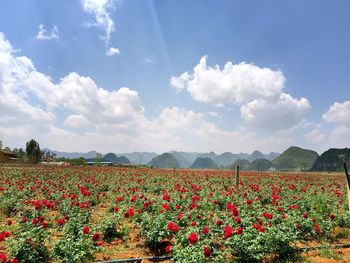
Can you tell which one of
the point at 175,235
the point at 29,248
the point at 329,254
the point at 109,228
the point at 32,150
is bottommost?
the point at 329,254

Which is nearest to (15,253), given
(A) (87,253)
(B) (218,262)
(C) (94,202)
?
(A) (87,253)

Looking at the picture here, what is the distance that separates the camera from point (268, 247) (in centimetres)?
640

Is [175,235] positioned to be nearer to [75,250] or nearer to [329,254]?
[75,250]

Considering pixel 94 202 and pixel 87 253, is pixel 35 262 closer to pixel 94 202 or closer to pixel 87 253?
pixel 87 253

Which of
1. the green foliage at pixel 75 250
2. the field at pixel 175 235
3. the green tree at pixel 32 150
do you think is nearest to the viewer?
the green foliage at pixel 75 250

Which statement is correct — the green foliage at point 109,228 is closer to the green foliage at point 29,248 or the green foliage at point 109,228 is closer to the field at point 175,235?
the field at point 175,235

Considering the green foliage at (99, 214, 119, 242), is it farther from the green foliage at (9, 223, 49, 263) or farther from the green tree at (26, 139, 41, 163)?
the green tree at (26, 139, 41, 163)

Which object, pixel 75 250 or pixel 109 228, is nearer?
pixel 75 250

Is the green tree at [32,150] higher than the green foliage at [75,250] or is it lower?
higher

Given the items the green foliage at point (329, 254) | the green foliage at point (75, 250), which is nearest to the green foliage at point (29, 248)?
the green foliage at point (75, 250)

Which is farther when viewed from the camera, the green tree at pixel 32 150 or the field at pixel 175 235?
the green tree at pixel 32 150

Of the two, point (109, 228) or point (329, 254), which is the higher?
point (109, 228)

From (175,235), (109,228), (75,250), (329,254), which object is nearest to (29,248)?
(75,250)

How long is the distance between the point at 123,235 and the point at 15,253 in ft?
10.8
